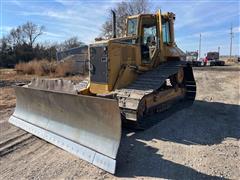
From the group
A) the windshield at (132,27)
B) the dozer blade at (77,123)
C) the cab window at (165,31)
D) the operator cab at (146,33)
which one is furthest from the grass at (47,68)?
the dozer blade at (77,123)

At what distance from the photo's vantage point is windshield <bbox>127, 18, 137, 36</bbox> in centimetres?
777

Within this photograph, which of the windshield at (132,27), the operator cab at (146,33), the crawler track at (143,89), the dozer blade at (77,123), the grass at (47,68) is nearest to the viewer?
the dozer blade at (77,123)

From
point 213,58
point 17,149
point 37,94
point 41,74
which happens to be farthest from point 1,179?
point 213,58

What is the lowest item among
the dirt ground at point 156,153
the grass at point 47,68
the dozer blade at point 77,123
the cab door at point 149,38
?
the dirt ground at point 156,153

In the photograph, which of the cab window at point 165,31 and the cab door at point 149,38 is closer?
the cab door at point 149,38

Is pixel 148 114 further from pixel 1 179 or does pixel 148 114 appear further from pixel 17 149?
pixel 1 179

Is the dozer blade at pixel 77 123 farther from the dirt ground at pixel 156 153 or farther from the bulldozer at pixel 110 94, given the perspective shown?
the dirt ground at pixel 156 153

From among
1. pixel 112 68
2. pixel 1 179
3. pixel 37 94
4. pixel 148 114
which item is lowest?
pixel 1 179

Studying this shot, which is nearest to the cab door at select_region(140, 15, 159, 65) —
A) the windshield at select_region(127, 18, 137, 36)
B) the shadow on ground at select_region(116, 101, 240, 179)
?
the windshield at select_region(127, 18, 137, 36)

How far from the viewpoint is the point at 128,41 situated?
7484 mm

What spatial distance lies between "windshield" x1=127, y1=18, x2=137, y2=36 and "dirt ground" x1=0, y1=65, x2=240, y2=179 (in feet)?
8.28

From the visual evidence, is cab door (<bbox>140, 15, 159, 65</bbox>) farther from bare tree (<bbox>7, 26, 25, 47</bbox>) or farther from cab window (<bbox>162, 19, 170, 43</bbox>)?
bare tree (<bbox>7, 26, 25, 47</bbox>)

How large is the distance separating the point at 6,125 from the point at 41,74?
18423 mm

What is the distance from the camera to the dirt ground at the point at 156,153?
4031 mm
